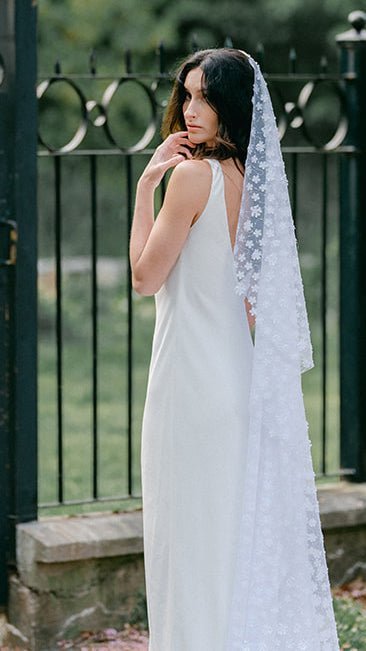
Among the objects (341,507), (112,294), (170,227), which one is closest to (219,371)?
(170,227)

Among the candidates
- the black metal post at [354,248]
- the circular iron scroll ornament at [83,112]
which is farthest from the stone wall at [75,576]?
the circular iron scroll ornament at [83,112]

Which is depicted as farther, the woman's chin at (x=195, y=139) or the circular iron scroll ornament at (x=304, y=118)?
the circular iron scroll ornament at (x=304, y=118)

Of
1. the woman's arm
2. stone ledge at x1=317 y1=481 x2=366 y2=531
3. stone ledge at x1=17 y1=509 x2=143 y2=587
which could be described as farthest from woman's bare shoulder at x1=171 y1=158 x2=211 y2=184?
stone ledge at x1=317 y1=481 x2=366 y2=531

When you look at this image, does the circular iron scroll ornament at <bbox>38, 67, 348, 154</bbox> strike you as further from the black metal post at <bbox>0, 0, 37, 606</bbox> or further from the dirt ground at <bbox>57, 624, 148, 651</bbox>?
the dirt ground at <bbox>57, 624, 148, 651</bbox>

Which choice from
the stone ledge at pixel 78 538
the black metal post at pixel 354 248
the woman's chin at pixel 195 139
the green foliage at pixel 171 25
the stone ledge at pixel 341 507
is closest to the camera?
the woman's chin at pixel 195 139

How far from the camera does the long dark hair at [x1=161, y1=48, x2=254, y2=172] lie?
3.45 m

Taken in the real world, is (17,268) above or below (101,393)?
above

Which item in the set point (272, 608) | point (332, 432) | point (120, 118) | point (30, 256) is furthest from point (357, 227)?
point (120, 118)

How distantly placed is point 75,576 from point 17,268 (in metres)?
1.01

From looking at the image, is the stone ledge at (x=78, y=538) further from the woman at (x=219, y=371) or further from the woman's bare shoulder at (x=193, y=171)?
the woman's bare shoulder at (x=193, y=171)

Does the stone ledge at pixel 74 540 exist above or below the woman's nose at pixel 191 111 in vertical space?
below

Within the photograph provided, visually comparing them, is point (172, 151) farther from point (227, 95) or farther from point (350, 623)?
point (350, 623)

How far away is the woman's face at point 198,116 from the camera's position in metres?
3.46

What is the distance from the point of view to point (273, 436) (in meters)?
3.56
